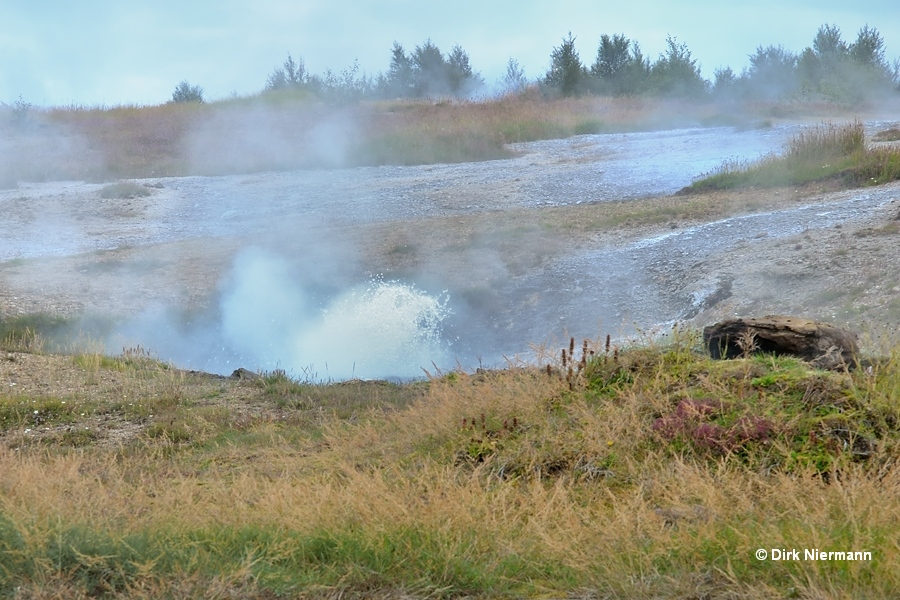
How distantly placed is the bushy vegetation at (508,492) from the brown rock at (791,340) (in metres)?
0.31

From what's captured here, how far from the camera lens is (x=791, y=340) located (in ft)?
20.2

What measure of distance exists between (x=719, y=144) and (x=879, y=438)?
18159 millimetres

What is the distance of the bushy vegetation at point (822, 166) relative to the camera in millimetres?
14180

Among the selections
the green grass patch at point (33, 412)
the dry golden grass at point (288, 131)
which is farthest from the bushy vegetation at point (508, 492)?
the dry golden grass at point (288, 131)

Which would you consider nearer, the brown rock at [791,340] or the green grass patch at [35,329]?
the brown rock at [791,340]

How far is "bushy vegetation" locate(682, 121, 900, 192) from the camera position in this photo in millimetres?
14180

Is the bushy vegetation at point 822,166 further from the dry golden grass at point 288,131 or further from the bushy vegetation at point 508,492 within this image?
the bushy vegetation at point 508,492

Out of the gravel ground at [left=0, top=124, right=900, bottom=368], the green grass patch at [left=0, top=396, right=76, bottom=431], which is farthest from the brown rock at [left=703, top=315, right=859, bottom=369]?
the green grass patch at [left=0, top=396, right=76, bottom=431]

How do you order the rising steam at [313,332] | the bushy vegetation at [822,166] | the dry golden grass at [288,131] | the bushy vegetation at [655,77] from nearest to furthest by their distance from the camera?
the rising steam at [313,332], the bushy vegetation at [822,166], the dry golden grass at [288,131], the bushy vegetation at [655,77]

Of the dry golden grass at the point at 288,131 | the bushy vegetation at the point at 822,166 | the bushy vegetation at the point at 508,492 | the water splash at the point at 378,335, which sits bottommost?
the water splash at the point at 378,335

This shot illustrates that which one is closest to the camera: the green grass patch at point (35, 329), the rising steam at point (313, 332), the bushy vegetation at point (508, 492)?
the bushy vegetation at point (508, 492)

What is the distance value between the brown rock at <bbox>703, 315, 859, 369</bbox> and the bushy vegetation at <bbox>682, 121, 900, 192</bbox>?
8.68 m

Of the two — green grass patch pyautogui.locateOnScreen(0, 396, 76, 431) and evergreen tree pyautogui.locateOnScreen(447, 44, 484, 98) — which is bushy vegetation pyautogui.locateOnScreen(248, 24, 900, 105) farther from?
green grass patch pyautogui.locateOnScreen(0, 396, 76, 431)

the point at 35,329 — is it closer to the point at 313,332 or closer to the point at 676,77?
the point at 313,332
